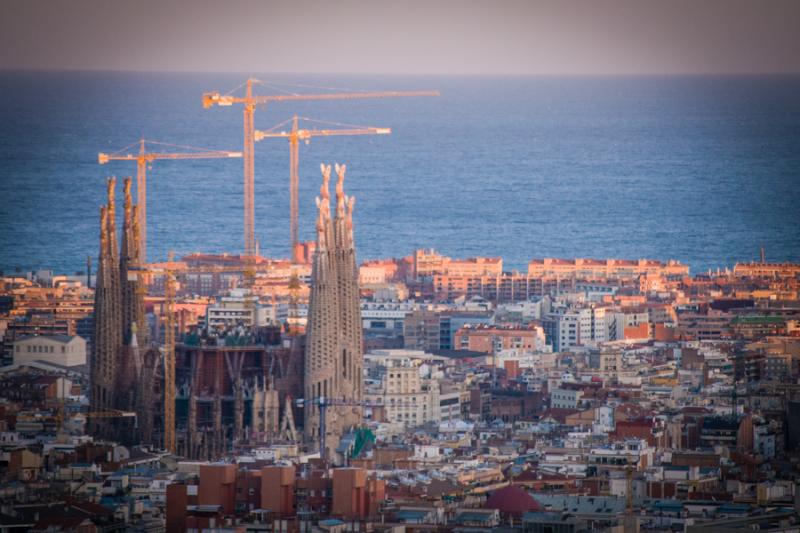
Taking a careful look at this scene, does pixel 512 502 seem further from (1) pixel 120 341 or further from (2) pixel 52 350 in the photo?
(2) pixel 52 350

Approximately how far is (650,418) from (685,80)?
92.8 meters

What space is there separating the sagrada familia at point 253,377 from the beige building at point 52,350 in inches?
256

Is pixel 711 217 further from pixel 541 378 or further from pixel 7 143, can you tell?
pixel 541 378

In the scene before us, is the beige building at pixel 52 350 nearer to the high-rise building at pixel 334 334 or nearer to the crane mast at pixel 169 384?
the crane mast at pixel 169 384

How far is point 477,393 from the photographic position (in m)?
69.0

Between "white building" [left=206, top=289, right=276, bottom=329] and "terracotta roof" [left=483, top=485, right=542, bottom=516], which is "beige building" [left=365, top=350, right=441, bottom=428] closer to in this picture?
"white building" [left=206, top=289, right=276, bottom=329]

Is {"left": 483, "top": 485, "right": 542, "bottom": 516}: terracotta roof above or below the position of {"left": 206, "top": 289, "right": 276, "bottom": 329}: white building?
below

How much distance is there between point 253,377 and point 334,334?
2105 mm

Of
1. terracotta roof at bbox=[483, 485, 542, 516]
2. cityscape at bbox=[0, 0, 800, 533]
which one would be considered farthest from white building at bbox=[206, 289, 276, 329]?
terracotta roof at bbox=[483, 485, 542, 516]

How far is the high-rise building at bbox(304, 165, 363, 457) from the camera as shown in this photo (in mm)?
60656

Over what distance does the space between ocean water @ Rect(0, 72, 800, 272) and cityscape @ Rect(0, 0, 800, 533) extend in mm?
280

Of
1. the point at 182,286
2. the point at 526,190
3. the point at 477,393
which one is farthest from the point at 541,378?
the point at 526,190

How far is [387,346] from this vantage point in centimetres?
7850

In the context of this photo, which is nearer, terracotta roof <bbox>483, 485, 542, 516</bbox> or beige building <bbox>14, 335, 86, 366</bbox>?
terracotta roof <bbox>483, 485, 542, 516</bbox>
